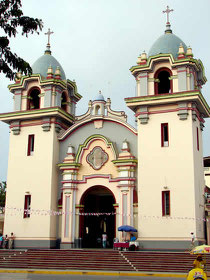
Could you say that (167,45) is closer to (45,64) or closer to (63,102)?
(63,102)

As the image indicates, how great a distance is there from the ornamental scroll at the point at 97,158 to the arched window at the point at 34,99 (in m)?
6.28

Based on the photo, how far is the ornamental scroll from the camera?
96.2 ft

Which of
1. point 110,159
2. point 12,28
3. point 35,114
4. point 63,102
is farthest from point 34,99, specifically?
point 12,28

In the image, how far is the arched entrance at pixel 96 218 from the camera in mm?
29956

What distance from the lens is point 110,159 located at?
95.5 feet

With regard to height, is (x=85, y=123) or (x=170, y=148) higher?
(x=85, y=123)

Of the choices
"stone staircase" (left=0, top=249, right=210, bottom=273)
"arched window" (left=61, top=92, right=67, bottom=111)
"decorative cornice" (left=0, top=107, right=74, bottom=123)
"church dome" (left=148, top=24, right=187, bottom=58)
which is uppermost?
"church dome" (left=148, top=24, right=187, bottom=58)

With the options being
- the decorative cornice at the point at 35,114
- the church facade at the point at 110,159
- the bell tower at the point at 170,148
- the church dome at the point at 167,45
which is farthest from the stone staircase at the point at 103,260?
the church dome at the point at 167,45

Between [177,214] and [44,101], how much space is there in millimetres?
12882

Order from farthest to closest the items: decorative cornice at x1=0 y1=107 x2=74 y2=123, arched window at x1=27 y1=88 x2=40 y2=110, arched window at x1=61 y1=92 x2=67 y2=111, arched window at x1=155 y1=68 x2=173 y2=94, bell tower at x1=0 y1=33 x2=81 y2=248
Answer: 1. arched window at x1=61 y1=92 x2=67 y2=111
2. arched window at x1=27 y1=88 x2=40 y2=110
3. decorative cornice at x1=0 y1=107 x2=74 y2=123
4. bell tower at x1=0 y1=33 x2=81 y2=248
5. arched window at x1=155 y1=68 x2=173 y2=94

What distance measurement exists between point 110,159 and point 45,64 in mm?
9535

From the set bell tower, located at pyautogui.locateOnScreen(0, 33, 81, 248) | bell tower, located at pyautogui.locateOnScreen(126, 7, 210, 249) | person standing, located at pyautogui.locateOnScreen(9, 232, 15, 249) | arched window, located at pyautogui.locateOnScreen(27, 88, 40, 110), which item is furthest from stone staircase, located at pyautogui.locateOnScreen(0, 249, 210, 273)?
arched window, located at pyautogui.locateOnScreen(27, 88, 40, 110)

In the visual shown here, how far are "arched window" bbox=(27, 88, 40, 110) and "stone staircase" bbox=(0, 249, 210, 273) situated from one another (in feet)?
38.8

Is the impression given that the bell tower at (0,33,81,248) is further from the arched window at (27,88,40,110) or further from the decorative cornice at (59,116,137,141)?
the decorative cornice at (59,116,137,141)
